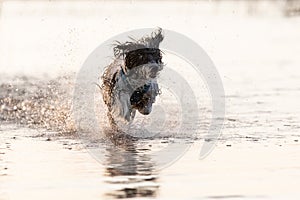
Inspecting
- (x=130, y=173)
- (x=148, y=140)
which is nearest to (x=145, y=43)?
(x=148, y=140)

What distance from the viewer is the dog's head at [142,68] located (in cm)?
1159

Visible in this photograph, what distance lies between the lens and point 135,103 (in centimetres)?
1198

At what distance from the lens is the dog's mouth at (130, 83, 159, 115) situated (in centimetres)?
1179

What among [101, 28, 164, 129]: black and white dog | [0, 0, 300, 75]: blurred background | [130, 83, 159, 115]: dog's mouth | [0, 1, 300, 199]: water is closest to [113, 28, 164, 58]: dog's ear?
[101, 28, 164, 129]: black and white dog

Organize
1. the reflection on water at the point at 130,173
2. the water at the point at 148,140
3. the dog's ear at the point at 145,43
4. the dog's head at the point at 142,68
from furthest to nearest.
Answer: the dog's ear at the point at 145,43 < the dog's head at the point at 142,68 < the water at the point at 148,140 < the reflection on water at the point at 130,173

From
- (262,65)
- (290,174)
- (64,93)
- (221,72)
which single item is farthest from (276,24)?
(290,174)

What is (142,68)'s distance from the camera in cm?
1160

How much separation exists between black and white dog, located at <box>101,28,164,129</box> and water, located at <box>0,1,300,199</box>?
0.38 meters

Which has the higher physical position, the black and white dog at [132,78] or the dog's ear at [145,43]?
the dog's ear at [145,43]

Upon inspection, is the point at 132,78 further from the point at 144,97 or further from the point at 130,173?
the point at 130,173

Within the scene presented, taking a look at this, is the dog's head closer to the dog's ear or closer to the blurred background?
the dog's ear

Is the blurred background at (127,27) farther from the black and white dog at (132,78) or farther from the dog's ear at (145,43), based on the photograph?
the dog's ear at (145,43)

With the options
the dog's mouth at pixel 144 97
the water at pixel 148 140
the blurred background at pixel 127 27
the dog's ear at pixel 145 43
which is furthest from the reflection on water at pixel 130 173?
the blurred background at pixel 127 27

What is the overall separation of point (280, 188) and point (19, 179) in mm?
2194
